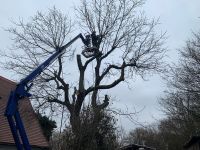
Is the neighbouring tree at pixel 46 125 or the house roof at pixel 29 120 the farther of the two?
the neighbouring tree at pixel 46 125

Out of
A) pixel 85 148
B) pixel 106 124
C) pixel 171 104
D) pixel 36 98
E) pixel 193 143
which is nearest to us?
pixel 85 148

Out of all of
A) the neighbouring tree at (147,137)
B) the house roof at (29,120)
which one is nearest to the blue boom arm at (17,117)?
the house roof at (29,120)

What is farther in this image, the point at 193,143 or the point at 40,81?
the point at 193,143

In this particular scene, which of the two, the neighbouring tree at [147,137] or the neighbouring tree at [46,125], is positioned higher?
the neighbouring tree at [147,137]

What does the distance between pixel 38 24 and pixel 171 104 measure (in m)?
21.3

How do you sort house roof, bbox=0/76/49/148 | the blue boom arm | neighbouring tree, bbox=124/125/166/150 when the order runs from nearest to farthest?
the blue boom arm
house roof, bbox=0/76/49/148
neighbouring tree, bbox=124/125/166/150

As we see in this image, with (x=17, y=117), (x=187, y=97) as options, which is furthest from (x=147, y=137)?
(x=17, y=117)

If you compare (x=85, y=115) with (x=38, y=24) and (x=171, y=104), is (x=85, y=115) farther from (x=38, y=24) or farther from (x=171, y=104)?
(x=171, y=104)

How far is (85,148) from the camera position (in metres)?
19.8

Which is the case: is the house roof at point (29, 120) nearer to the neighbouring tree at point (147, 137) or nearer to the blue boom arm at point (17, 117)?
the blue boom arm at point (17, 117)

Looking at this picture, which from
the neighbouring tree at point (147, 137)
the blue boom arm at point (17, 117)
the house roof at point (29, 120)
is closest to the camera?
the blue boom arm at point (17, 117)

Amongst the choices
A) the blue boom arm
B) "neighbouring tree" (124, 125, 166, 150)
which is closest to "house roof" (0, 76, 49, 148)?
the blue boom arm

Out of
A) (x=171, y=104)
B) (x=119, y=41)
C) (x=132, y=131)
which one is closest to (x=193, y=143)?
(x=171, y=104)

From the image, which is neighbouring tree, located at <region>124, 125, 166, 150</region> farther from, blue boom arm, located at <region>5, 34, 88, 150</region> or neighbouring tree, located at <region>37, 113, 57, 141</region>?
blue boom arm, located at <region>5, 34, 88, 150</region>
